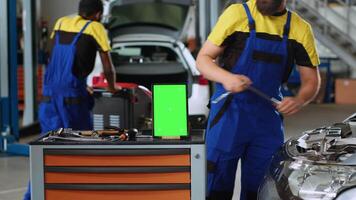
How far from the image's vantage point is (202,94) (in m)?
6.44

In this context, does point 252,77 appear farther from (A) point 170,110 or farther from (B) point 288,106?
(A) point 170,110

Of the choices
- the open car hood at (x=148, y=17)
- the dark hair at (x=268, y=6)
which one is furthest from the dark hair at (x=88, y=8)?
the open car hood at (x=148, y=17)

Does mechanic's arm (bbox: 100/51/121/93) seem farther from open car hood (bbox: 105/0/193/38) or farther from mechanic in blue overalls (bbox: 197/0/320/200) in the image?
open car hood (bbox: 105/0/193/38)

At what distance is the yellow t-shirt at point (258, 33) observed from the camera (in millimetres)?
2840

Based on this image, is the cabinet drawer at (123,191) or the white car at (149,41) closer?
the cabinet drawer at (123,191)

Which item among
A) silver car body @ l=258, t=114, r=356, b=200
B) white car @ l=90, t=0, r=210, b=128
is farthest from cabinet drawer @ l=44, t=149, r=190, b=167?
white car @ l=90, t=0, r=210, b=128

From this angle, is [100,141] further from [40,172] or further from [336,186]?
[336,186]

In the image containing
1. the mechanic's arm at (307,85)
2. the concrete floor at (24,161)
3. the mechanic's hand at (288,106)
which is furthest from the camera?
the concrete floor at (24,161)

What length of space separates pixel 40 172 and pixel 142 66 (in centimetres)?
499

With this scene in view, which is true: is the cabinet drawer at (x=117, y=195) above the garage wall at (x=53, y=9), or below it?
below

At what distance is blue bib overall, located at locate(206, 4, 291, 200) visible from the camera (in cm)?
283

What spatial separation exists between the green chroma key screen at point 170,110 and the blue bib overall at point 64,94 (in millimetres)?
1743

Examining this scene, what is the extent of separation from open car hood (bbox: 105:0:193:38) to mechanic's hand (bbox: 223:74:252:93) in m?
4.52

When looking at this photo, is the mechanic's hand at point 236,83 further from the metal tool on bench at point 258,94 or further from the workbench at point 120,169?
the workbench at point 120,169
